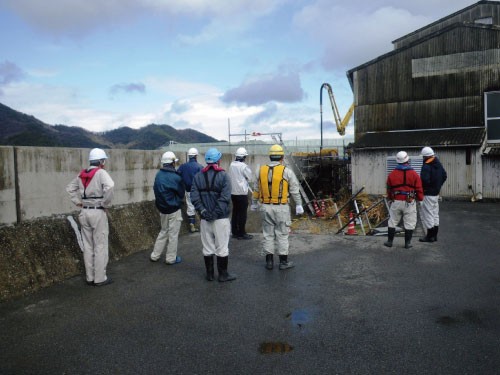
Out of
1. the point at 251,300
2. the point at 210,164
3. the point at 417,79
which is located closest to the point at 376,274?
the point at 251,300

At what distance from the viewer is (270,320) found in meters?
4.59

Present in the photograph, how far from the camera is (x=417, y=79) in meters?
20.5

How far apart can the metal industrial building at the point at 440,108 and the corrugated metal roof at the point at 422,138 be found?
4 centimetres

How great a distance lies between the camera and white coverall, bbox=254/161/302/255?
6.60 metres

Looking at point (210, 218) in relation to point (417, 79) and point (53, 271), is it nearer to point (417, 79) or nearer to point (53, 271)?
point (53, 271)

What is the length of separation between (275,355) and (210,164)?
131 inches

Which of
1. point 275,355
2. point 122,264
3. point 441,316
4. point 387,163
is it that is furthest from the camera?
point 387,163

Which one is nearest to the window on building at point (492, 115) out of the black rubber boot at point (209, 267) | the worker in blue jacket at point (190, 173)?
the worker in blue jacket at point (190, 173)

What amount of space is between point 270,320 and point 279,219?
2.29m

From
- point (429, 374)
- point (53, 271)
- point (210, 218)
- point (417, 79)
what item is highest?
point (417, 79)

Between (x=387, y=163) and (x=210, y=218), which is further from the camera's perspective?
(x=387, y=163)

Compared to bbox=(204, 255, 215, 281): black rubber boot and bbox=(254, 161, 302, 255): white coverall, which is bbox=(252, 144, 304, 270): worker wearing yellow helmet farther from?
bbox=(204, 255, 215, 281): black rubber boot

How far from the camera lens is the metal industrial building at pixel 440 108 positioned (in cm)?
1828

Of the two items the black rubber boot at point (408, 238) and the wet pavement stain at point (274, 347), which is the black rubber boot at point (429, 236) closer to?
the black rubber boot at point (408, 238)
